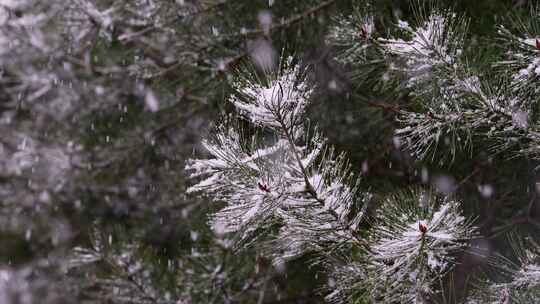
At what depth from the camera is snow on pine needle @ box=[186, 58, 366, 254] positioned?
1348 millimetres

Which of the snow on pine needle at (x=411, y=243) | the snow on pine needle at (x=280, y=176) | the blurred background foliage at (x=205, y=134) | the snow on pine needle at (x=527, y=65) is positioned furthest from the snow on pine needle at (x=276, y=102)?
the snow on pine needle at (x=527, y=65)

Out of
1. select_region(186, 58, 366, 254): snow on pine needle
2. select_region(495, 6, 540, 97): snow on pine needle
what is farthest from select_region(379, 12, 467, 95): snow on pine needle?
select_region(186, 58, 366, 254): snow on pine needle

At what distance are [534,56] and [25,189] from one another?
4553 millimetres

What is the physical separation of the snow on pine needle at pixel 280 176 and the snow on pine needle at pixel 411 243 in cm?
10

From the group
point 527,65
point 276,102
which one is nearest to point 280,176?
point 276,102

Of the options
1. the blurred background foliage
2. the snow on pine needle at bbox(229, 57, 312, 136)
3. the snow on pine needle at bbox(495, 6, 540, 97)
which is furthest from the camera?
the blurred background foliage

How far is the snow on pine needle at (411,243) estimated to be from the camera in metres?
1.39

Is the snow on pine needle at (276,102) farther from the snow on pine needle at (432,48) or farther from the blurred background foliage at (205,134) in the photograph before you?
the blurred background foliage at (205,134)

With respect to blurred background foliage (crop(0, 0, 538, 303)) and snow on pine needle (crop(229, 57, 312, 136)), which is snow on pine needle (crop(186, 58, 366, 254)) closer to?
snow on pine needle (crop(229, 57, 312, 136))

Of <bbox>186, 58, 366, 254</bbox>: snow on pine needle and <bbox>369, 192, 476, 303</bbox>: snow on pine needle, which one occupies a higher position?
<bbox>186, 58, 366, 254</bbox>: snow on pine needle

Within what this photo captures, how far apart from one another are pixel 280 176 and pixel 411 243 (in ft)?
1.26

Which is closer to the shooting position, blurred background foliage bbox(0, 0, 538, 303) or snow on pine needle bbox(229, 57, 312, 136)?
snow on pine needle bbox(229, 57, 312, 136)

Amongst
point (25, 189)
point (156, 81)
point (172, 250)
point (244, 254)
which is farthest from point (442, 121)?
point (25, 189)

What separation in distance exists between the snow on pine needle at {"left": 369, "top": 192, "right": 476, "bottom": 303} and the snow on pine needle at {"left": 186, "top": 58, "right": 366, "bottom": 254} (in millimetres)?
102
